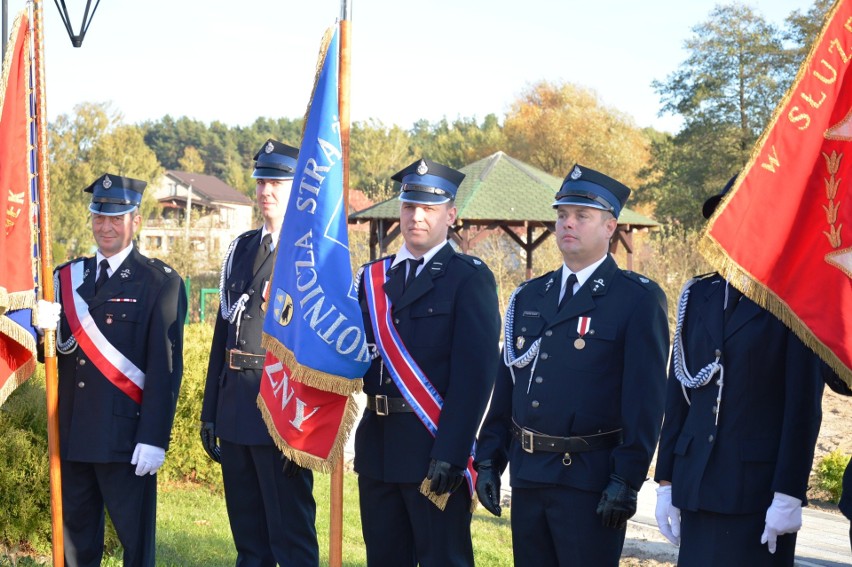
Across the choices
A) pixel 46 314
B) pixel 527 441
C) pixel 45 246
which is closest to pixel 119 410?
pixel 46 314

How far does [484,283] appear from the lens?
4.23 m

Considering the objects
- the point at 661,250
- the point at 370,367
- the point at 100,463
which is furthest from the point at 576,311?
the point at 661,250

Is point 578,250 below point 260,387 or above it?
above

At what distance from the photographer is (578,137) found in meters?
44.3

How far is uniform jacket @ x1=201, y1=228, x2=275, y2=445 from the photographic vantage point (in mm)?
4629

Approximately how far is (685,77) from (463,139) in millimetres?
30799

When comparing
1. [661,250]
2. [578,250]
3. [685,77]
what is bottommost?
[661,250]

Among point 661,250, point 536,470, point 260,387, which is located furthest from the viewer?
point 661,250

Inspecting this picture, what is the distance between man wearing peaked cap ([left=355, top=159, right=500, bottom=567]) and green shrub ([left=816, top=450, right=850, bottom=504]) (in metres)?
5.51

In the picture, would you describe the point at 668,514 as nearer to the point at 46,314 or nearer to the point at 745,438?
the point at 745,438

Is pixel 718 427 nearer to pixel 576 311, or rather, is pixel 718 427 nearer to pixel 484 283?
pixel 576 311

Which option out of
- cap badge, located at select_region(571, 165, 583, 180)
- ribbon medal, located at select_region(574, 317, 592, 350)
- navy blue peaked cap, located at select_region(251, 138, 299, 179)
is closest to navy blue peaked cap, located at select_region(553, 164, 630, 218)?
cap badge, located at select_region(571, 165, 583, 180)

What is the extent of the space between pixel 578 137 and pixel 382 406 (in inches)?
1628

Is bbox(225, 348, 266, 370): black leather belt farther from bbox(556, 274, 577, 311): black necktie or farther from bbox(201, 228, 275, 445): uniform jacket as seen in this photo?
bbox(556, 274, 577, 311): black necktie
